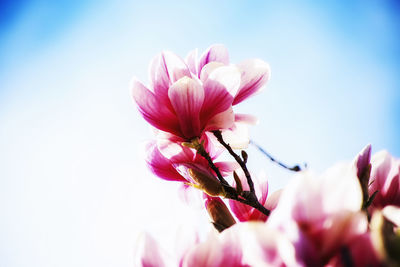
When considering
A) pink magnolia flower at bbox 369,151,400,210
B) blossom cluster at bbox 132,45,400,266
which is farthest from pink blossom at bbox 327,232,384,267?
pink magnolia flower at bbox 369,151,400,210

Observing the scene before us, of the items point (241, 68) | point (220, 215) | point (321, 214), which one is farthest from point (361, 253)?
point (241, 68)

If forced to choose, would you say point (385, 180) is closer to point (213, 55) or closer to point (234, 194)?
point (234, 194)

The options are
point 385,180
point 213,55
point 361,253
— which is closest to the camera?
point 361,253

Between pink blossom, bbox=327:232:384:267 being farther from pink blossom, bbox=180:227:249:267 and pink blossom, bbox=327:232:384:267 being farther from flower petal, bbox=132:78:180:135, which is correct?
flower petal, bbox=132:78:180:135

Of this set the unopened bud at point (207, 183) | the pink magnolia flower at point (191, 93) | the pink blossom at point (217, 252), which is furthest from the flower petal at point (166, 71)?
the pink blossom at point (217, 252)

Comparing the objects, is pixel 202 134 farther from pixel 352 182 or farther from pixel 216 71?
pixel 352 182

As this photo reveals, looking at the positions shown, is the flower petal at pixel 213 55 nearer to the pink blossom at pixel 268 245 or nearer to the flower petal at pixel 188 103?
the flower petal at pixel 188 103
